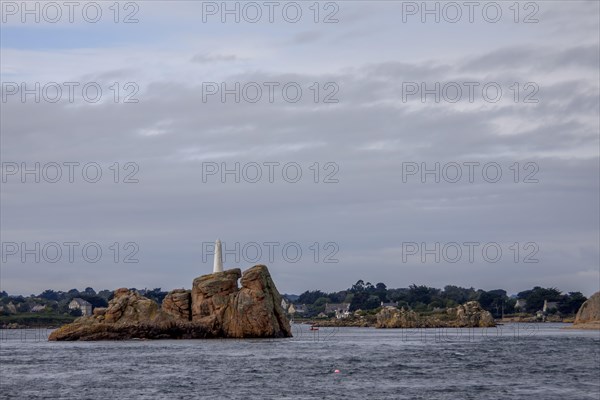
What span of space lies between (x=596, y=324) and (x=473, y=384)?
4652 inches

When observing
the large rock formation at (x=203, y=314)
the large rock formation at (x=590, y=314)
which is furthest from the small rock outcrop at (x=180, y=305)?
the large rock formation at (x=590, y=314)

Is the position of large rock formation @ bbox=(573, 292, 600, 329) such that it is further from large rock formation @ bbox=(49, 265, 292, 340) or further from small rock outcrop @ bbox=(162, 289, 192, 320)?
small rock outcrop @ bbox=(162, 289, 192, 320)

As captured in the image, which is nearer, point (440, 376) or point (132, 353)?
point (440, 376)

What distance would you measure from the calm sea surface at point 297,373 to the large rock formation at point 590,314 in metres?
79.8

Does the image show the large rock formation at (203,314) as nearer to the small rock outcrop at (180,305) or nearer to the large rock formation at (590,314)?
the small rock outcrop at (180,305)

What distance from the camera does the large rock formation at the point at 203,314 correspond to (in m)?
104

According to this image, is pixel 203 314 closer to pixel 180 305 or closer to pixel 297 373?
pixel 180 305

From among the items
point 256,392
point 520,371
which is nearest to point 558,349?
point 520,371

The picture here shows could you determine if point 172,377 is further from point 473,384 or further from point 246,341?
point 246,341

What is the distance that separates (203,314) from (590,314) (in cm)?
8907

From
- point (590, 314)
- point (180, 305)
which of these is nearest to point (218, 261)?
point (180, 305)

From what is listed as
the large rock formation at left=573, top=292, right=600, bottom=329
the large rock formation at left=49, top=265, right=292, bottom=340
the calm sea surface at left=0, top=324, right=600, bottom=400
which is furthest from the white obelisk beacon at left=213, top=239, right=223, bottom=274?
the large rock formation at left=573, top=292, right=600, bottom=329

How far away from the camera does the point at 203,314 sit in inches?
4235

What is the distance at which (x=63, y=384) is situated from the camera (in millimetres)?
56531
